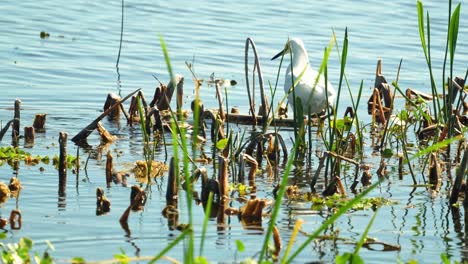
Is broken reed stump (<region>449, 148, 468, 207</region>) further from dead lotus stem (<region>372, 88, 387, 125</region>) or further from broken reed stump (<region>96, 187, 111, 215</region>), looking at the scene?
dead lotus stem (<region>372, 88, 387, 125</region>)

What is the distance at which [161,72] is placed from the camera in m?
12.6

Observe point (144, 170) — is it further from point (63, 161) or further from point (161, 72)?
point (161, 72)

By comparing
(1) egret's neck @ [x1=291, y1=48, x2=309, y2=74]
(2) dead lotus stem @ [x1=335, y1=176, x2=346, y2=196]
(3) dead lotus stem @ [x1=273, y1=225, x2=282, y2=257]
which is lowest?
(3) dead lotus stem @ [x1=273, y1=225, x2=282, y2=257]

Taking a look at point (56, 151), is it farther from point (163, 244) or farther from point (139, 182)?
point (163, 244)

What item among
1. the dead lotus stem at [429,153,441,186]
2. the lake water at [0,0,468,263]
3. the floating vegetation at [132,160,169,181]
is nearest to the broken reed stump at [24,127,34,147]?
the lake water at [0,0,468,263]

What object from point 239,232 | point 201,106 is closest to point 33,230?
point 239,232

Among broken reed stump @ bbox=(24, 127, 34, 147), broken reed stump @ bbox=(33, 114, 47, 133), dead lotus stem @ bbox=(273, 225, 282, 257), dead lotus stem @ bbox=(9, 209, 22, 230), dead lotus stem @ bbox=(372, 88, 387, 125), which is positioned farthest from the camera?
dead lotus stem @ bbox=(372, 88, 387, 125)

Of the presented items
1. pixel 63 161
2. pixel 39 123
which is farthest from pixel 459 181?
pixel 39 123

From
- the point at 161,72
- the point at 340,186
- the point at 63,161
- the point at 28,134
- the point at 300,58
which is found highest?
the point at 300,58

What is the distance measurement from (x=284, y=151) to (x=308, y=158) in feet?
1.08

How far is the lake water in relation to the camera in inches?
243

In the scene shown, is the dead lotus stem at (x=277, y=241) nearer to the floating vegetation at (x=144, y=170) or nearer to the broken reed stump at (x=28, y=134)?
the floating vegetation at (x=144, y=170)

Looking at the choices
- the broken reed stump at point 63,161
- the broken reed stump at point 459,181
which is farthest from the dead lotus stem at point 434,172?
the broken reed stump at point 63,161

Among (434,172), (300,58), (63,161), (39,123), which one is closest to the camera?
(63,161)
